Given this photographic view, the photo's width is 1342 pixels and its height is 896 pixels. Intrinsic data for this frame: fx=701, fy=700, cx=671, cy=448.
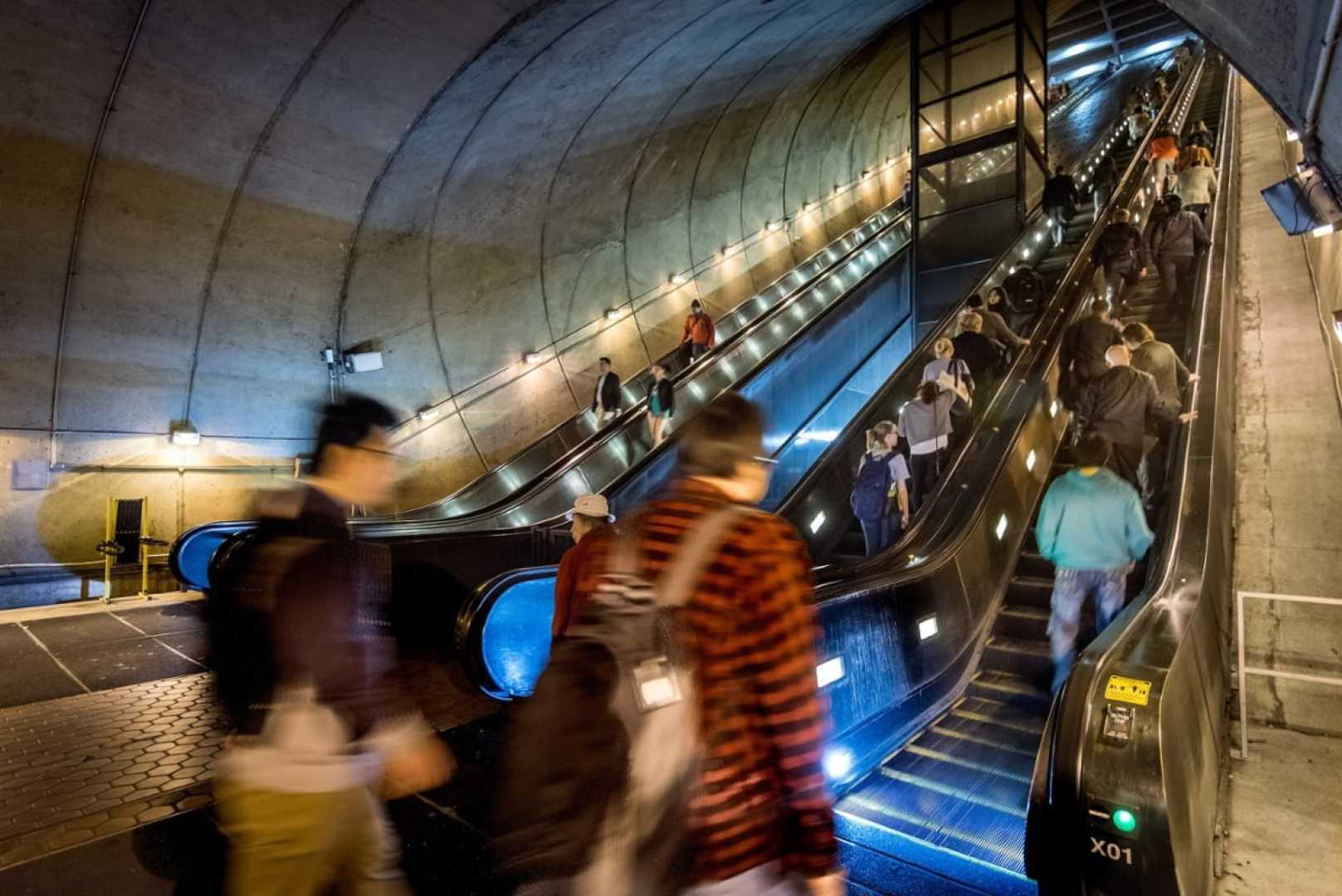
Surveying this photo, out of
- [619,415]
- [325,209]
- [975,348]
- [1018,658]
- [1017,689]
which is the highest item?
[325,209]

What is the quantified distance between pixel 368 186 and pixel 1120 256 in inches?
366

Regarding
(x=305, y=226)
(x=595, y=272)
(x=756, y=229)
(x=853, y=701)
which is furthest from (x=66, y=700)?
(x=756, y=229)

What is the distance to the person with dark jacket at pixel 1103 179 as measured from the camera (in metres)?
13.0

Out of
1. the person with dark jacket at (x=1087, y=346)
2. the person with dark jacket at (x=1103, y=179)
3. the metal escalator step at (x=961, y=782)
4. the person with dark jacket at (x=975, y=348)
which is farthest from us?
the person with dark jacket at (x=1103, y=179)

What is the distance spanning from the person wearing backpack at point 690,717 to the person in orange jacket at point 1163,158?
12.6 meters

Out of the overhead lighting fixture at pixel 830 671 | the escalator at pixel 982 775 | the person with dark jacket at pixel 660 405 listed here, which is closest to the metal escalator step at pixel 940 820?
the escalator at pixel 982 775

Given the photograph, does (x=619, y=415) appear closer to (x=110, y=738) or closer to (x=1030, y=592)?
(x=1030, y=592)

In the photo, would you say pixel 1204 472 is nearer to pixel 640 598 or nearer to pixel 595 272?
pixel 640 598

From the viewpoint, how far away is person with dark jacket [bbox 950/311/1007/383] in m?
7.38

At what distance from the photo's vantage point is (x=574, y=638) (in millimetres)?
1172

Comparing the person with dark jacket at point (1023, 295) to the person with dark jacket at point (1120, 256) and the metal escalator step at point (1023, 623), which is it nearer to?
the person with dark jacket at point (1120, 256)

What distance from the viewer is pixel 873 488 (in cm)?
605

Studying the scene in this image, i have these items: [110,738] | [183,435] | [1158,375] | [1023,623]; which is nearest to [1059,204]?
[1158,375]

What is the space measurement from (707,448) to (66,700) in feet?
16.5
